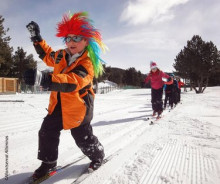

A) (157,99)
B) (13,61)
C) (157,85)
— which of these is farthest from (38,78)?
(13,61)

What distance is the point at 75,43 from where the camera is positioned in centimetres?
234

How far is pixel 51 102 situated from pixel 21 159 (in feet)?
3.97

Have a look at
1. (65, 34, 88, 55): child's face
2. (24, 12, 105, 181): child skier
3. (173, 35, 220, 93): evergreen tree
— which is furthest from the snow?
(173, 35, 220, 93): evergreen tree

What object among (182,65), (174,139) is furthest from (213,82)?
(174,139)

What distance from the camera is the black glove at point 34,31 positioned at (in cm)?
247

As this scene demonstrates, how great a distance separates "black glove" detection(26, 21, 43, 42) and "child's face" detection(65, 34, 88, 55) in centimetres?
44

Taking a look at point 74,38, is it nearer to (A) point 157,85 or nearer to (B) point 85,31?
(B) point 85,31

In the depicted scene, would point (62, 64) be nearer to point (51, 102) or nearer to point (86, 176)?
point (51, 102)

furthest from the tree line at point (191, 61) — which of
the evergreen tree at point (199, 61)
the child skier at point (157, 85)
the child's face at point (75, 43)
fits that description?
the child's face at point (75, 43)

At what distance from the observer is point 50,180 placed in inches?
84.0

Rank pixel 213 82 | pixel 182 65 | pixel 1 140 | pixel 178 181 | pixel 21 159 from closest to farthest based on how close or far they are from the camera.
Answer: pixel 178 181 → pixel 21 159 → pixel 1 140 → pixel 182 65 → pixel 213 82

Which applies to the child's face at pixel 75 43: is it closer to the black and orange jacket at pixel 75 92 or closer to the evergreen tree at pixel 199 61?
the black and orange jacket at pixel 75 92

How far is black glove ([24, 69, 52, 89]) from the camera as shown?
1675 mm

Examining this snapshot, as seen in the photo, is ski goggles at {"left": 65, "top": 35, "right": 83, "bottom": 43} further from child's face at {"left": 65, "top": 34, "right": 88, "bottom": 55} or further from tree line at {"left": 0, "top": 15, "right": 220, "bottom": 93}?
tree line at {"left": 0, "top": 15, "right": 220, "bottom": 93}
